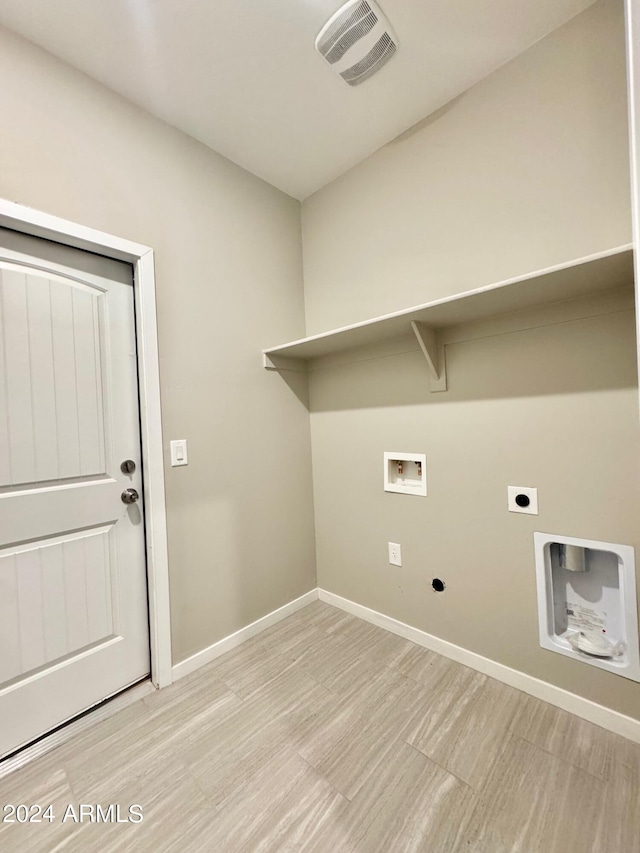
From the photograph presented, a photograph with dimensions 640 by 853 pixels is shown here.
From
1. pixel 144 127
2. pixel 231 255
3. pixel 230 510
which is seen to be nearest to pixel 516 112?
pixel 231 255

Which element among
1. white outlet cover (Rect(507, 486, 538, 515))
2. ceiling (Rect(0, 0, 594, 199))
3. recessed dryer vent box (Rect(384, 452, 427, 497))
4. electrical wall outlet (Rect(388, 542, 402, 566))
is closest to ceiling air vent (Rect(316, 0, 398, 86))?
ceiling (Rect(0, 0, 594, 199))

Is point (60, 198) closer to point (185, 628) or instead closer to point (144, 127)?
point (144, 127)

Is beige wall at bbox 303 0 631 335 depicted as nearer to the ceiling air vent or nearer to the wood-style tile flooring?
the ceiling air vent

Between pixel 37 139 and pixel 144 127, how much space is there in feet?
1.60

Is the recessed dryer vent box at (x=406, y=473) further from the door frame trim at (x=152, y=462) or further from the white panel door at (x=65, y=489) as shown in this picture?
the white panel door at (x=65, y=489)

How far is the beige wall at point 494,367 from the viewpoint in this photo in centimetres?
128

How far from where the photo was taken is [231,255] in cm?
194

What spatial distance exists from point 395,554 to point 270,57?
92.6 inches

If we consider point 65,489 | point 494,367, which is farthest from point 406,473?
point 65,489

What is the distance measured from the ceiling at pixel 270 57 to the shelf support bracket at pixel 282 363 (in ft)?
3.64

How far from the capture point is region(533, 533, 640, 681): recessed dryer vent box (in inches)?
49.6

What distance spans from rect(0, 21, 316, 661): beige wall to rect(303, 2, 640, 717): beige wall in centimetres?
35

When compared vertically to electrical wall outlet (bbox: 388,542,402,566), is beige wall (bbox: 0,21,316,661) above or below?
above

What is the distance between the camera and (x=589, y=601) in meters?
1.39
